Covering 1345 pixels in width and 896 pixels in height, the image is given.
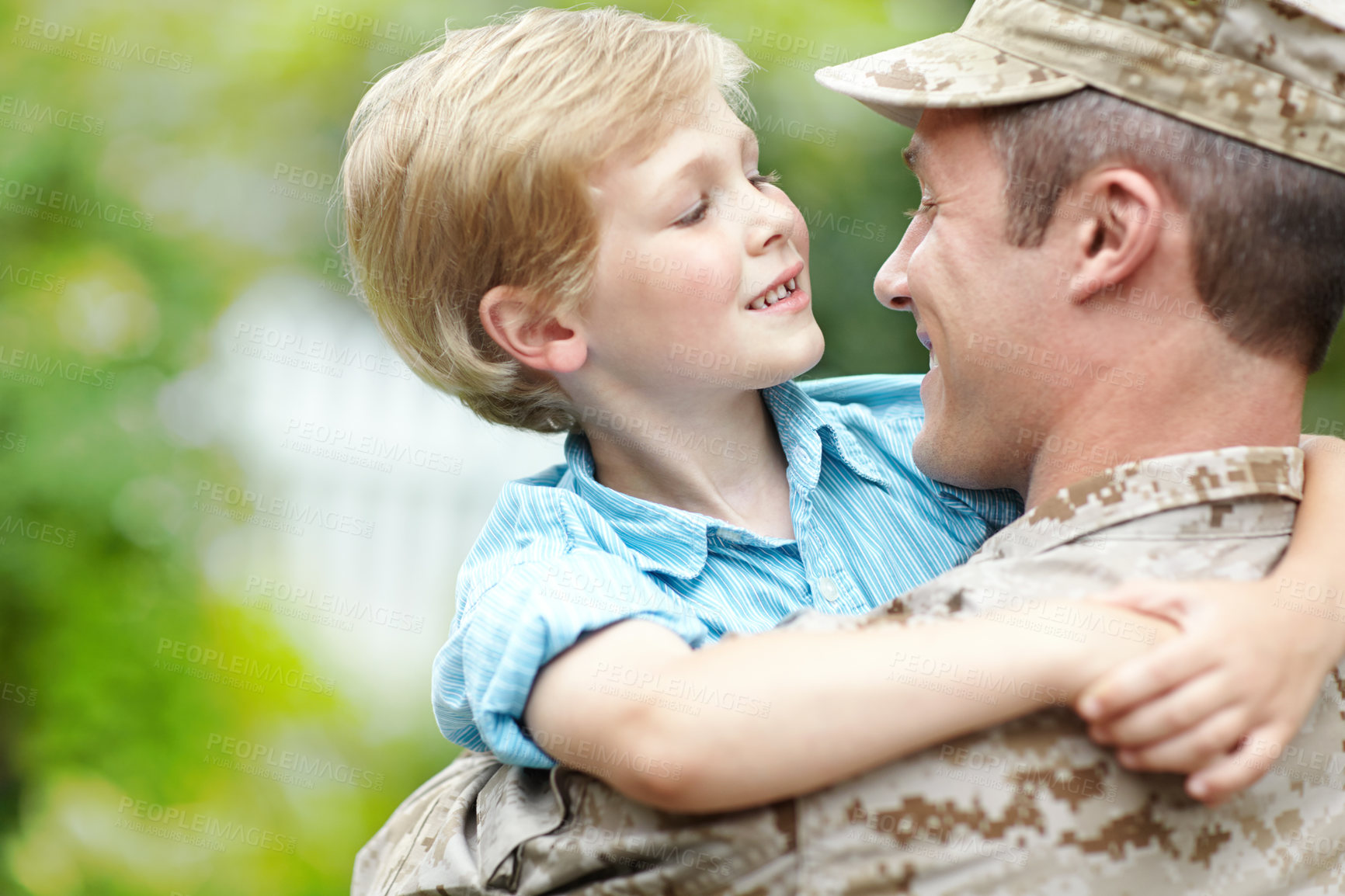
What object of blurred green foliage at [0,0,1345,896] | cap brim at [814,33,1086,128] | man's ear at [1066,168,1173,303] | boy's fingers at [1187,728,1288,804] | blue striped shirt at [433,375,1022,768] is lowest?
blurred green foliage at [0,0,1345,896]

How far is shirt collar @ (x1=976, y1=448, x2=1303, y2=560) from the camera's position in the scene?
159 centimetres

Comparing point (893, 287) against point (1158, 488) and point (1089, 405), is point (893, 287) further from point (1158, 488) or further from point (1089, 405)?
point (1158, 488)

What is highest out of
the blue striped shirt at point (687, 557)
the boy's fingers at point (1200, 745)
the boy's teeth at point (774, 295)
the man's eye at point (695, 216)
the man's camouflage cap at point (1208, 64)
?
the man's camouflage cap at point (1208, 64)

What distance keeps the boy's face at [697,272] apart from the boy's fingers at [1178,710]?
1.00 m

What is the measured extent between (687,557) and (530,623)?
0.45 meters

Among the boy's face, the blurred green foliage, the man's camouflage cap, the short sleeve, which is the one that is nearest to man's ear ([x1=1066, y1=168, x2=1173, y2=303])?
the man's camouflage cap

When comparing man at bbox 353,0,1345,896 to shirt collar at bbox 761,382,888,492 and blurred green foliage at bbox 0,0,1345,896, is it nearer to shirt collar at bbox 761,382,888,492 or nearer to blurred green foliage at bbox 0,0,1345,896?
shirt collar at bbox 761,382,888,492

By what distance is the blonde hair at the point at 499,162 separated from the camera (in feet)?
6.97

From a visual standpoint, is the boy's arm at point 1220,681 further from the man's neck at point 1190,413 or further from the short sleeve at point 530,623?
the short sleeve at point 530,623

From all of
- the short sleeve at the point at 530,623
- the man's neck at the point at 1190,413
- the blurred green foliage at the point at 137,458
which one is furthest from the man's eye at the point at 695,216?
the blurred green foliage at the point at 137,458

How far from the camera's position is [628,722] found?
151 centimetres

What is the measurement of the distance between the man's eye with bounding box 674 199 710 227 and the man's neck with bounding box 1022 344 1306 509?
2.56 feet

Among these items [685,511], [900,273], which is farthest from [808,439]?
[900,273]

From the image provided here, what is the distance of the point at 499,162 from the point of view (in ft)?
7.04
